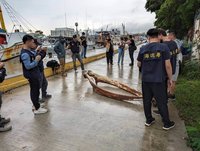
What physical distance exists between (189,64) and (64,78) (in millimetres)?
4958

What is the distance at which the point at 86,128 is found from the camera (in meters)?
4.59

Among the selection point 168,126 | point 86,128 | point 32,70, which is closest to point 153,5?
point 32,70

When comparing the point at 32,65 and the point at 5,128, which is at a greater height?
the point at 32,65

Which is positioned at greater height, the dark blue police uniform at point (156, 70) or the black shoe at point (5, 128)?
the dark blue police uniform at point (156, 70)

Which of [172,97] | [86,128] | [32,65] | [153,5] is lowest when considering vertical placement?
[86,128]

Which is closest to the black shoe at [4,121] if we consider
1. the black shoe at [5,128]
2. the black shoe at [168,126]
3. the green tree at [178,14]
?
the black shoe at [5,128]

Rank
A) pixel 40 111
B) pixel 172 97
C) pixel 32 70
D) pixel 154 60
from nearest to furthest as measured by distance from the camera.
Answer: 1. pixel 154 60
2. pixel 32 70
3. pixel 40 111
4. pixel 172 97

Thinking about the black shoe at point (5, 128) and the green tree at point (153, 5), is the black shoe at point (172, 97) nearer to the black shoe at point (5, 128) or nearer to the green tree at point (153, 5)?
the black shoe at point (5, 128)

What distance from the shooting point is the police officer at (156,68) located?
420cm

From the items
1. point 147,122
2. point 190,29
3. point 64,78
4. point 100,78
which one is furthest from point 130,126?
point 190,29

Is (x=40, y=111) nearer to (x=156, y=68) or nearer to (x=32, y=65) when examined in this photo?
(x=32, y=65)

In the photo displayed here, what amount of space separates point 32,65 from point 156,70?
2500mm

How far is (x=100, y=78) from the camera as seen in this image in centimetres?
776

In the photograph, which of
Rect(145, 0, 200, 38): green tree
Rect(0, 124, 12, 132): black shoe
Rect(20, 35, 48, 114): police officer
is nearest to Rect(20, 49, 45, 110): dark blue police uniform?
Rect(20, 35, 48, 114): police officer
